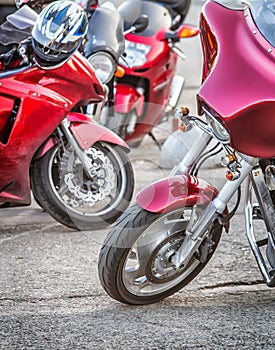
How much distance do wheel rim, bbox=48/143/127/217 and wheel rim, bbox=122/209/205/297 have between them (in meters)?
1.27

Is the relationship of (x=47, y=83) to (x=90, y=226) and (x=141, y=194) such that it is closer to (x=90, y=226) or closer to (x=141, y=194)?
(x=90, y=226)

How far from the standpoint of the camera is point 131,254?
399 centimetres

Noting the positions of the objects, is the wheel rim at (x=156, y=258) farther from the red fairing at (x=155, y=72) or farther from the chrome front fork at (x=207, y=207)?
the red fairing at (x=155, y=72)

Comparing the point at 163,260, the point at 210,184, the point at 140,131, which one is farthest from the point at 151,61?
the point at 163,260

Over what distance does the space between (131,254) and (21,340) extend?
614 millimetres

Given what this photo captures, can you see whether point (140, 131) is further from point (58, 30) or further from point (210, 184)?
point (210, 184)

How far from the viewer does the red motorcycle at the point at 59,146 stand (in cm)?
493

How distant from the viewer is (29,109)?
4.94 meters

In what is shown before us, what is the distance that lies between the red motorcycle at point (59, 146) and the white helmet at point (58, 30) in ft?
0.06

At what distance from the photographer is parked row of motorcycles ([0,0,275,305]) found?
3.65 m

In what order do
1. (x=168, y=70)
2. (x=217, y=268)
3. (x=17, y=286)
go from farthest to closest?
(x=168, y=70), (x=217, y=268), (x=17, y=286)

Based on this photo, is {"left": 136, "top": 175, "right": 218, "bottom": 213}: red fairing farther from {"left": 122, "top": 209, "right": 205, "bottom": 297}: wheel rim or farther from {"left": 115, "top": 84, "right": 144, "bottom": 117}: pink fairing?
{"left": 115, "top": 84, "right": 144, "bottom": 117}: pink fairing

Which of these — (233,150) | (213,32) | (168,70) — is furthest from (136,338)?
(168,70)

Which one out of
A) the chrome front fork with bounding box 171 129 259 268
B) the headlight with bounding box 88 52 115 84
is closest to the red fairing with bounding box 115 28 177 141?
the headlight with bounding box 88 52 115 84
